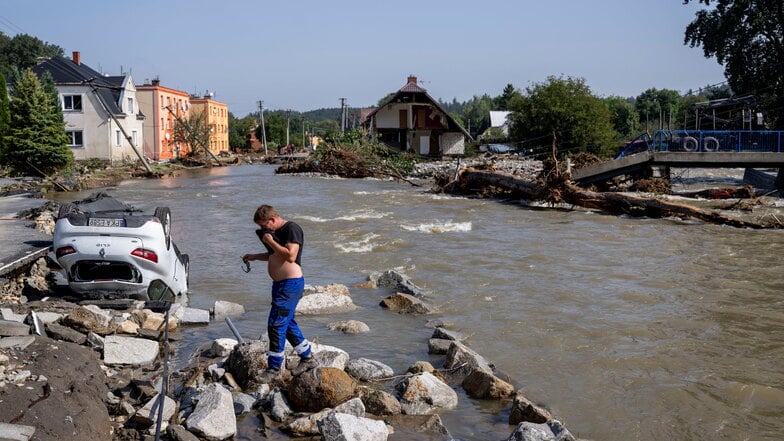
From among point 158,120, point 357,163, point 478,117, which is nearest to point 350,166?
point 357,163

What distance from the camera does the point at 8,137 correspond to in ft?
109

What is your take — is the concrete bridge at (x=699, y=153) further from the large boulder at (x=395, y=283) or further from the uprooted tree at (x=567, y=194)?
the large boulder at (x=395, y=283)

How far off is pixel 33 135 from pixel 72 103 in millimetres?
16507

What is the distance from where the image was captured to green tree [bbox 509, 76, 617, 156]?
45.9 metres

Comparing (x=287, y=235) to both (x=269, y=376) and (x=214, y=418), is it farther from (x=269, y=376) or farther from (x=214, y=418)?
(x=214, y=418)

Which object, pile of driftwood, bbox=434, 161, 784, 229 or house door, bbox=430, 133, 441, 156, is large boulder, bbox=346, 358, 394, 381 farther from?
house door, bbox=430, 133, 441, 156

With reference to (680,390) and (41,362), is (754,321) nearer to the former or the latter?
(680,390)

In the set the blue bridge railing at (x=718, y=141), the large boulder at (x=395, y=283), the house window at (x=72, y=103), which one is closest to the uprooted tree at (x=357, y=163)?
the house window at (x=72, y=103)

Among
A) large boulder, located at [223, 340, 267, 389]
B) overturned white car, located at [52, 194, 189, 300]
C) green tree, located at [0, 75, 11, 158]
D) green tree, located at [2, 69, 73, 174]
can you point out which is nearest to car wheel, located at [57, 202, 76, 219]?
overturned white car, located at [52, 194, 189, 300]

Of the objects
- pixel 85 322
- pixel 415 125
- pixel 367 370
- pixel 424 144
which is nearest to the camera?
pixel 367 370

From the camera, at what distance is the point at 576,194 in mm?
25203

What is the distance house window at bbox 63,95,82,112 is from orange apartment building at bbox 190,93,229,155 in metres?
23.9

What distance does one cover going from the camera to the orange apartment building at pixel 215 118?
79.2 meters

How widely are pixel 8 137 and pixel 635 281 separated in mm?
30539
